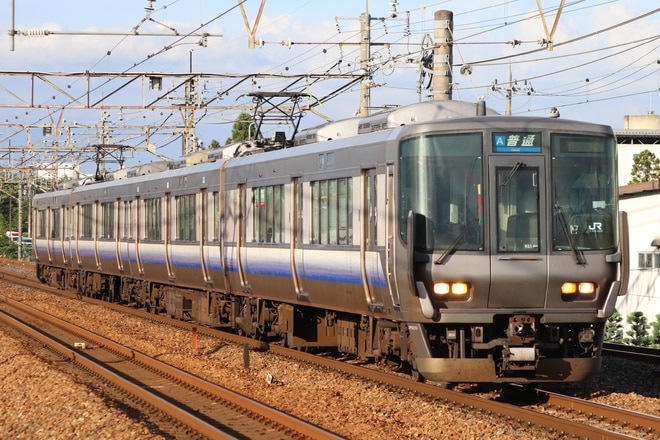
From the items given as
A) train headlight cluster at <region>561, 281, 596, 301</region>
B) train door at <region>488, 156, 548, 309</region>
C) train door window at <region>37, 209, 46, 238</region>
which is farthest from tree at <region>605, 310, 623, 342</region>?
train door window at <region>37, 209, 46, 238</region>

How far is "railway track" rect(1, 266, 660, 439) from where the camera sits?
31.3ft

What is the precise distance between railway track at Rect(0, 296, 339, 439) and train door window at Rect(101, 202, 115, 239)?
629 centimetres

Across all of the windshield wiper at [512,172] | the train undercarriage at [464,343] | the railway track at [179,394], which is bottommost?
the railway track at [179,394]

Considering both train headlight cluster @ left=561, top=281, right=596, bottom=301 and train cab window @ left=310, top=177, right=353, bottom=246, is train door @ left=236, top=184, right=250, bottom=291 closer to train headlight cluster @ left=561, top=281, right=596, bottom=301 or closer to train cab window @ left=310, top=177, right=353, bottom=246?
train cab window @ left=310, top=177, right=353, bottom=246

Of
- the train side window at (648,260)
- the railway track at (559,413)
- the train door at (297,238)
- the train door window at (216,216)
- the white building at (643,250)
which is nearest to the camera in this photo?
the railway track at (559,413)

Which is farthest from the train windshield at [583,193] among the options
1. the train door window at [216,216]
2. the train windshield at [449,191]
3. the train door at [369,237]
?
the train door window at [216,216]

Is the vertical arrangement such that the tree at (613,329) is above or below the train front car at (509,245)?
below

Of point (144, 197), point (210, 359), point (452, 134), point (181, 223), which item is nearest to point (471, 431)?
point (452, 134)

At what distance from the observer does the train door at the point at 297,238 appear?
14750mm

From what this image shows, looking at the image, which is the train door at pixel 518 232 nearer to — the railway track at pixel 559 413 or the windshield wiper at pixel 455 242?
the windshield wiper at pixel 455 242

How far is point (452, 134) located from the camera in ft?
36.8

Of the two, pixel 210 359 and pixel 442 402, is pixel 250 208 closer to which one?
pixel 210 359

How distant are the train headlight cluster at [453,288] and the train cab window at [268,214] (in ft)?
15.7

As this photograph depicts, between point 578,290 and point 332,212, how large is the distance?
12.1 feet
